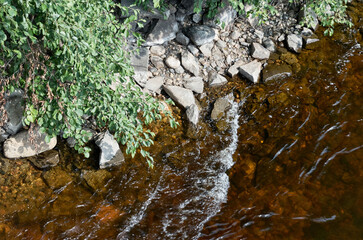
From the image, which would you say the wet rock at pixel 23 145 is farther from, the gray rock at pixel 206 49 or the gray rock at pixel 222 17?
the gray rock at pixel 222 17

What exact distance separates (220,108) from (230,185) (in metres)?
1.74

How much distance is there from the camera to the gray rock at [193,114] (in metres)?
6.26

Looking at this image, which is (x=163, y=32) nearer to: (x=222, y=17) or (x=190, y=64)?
(x=190, y=64)

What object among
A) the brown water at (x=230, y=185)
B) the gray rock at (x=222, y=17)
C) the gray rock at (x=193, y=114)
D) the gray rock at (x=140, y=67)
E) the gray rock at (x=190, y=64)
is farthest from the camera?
the gray rock at (x=222, y=17)

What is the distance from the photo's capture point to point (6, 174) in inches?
211

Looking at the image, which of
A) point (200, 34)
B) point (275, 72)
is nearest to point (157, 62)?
point (200, 34)

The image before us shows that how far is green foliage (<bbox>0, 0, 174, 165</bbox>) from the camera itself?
12.0ft

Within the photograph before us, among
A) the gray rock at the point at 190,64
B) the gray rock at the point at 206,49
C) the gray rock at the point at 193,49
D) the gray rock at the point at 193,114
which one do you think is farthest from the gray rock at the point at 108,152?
the gray rock at the point at 206,49

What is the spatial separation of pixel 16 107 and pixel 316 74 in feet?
20.1

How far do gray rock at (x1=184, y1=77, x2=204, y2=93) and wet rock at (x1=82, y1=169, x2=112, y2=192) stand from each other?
245 cm

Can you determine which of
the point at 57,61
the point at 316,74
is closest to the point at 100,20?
the point at 57,61

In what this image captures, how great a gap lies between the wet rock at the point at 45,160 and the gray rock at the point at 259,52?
15.6ft

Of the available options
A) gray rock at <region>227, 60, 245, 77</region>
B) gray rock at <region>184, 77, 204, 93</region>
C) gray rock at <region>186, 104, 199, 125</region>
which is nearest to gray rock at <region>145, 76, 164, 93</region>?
gray rock at <region>184, 77, 204, 93</region>

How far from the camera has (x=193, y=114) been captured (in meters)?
6.27
